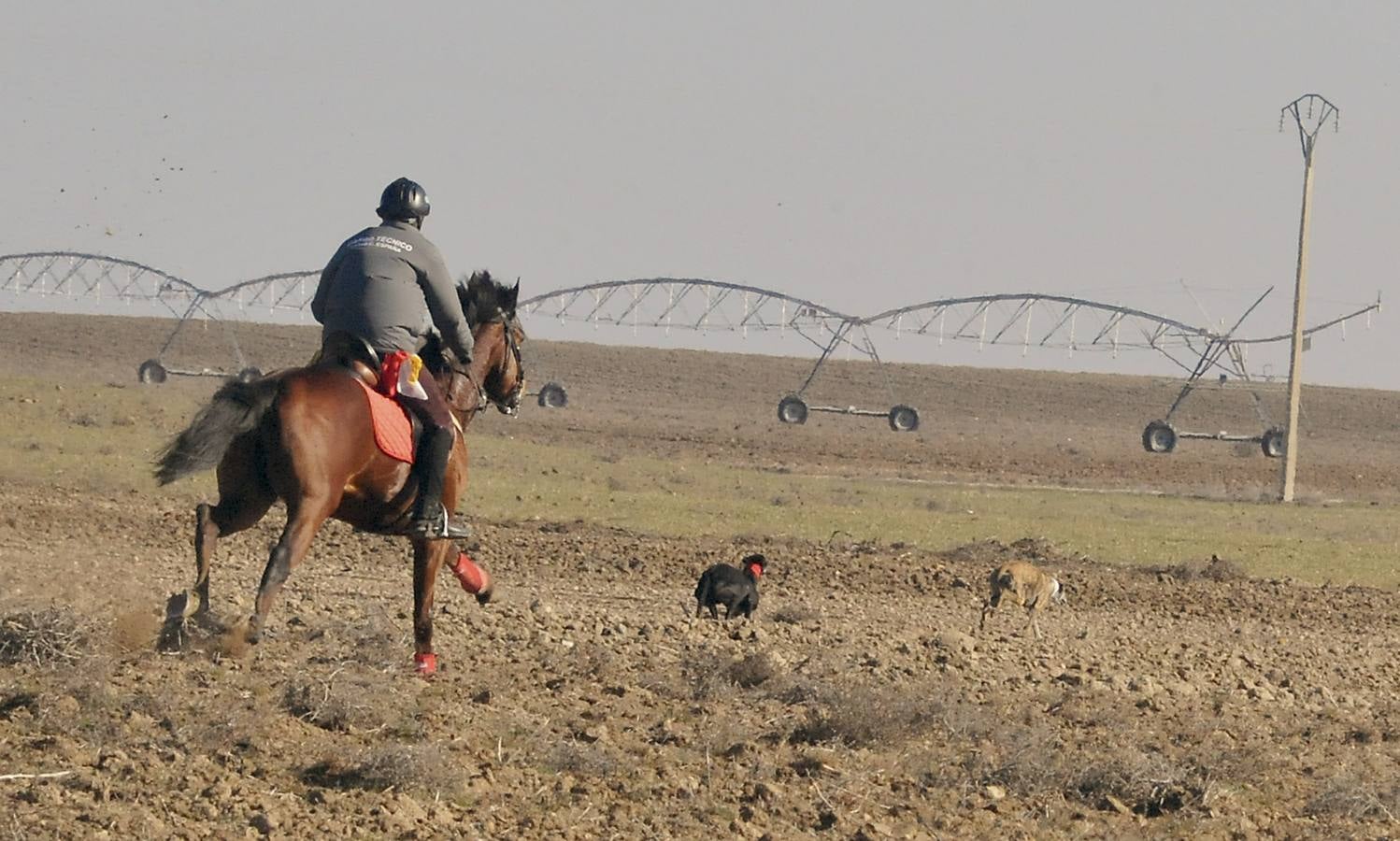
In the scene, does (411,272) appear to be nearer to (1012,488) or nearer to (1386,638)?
(1386,638)

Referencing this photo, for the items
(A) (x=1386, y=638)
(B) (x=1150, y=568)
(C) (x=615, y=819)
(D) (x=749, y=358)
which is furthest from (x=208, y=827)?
(D) (x=749, y=358)

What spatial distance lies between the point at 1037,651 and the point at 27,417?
34872 mm

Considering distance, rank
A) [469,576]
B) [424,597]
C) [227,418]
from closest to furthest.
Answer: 1. [227,418]
2. [424,597]
3. [469,576]

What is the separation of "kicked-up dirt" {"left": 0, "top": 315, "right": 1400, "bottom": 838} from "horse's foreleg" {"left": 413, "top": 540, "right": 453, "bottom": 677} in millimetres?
117

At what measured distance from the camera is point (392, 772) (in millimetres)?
7848

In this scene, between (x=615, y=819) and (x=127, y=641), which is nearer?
(x=615, y=819)

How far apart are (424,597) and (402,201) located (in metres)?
2.05

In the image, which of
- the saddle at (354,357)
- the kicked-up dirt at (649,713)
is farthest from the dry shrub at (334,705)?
the saddle at (354,357)

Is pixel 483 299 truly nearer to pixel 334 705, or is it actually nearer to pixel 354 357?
pixel 354 357

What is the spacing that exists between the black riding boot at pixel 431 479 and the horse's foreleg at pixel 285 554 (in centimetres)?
85

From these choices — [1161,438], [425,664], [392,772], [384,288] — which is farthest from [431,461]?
[1161,438]

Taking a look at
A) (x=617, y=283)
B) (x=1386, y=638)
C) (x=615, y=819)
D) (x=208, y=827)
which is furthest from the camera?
→ (x=617, y=283)

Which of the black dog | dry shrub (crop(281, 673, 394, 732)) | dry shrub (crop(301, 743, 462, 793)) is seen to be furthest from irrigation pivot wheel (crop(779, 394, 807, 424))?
dry shrub (crop(301, 743, 462, 793))

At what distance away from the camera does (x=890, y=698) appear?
33.3ft
